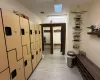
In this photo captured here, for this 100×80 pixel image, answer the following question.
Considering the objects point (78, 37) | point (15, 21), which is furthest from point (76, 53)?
point (15, 21)

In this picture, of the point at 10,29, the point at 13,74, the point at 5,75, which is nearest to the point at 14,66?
the point at 13,74

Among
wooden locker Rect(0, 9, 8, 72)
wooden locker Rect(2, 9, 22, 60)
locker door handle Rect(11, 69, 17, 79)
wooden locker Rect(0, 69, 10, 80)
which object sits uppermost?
wooden locker Rect(2, 9, 22, 60)

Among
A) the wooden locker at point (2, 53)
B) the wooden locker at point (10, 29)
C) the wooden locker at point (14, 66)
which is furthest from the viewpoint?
the wooden locker at point (14, 66)

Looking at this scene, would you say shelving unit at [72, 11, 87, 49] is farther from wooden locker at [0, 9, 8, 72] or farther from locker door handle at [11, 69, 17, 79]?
wooden locker at [0, 9, 8, 72]

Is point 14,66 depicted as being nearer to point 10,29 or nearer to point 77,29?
point 10,29

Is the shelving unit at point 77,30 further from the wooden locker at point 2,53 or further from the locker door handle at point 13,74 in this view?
the wooden locker at point 2,53

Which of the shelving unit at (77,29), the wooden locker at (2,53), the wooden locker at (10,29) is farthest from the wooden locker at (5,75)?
the shelving unit at (77,29)

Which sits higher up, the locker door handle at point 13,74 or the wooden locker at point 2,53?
the wooden locker at point 2,53

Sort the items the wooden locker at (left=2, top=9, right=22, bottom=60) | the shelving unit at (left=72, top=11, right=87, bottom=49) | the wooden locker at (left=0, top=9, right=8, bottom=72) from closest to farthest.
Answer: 1. the wooden locker at (left=0, top=9, right=8, bottom=72)
2. the wooden locker at (left=2, top=9, right=22, bottom=60)
3. the shelving unit at (left=72, top=11, right=87, bottom=49)

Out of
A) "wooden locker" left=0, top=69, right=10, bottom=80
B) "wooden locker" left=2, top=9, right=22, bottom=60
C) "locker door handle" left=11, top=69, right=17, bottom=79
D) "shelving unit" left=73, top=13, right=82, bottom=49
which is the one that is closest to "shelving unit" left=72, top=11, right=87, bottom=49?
"shelving unit" left=73, top=13, right=82, bottom=49

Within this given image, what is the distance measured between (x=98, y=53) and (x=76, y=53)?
55.6 inches

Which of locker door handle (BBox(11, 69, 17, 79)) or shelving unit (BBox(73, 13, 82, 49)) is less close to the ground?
shelving unit (BBox(73, 13, 82, 49))

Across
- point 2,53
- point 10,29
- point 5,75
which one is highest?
point 10,29

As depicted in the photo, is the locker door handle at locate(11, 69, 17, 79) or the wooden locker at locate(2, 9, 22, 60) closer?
the wooden locker at locate(2, 9, 22, 60)
